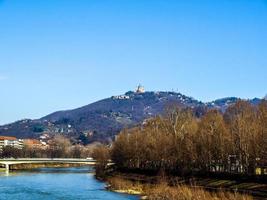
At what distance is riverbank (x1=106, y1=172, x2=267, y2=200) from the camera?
136 feet

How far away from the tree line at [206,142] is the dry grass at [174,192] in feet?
23.1

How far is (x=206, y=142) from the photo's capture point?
205 feet

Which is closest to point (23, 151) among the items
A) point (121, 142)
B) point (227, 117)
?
point (121, 142)

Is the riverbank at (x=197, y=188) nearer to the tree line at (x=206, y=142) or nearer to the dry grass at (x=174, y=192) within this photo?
the dry grass at (x=174, y=192)

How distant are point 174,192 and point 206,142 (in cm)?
1862

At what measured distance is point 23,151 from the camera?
196 meters

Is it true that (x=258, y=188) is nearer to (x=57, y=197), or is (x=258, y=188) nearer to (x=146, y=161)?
(x=57, y=197)

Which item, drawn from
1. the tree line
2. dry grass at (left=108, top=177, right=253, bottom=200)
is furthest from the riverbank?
the tree line

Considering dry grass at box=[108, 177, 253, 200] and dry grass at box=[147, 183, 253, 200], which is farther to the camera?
dry grass at box=[108, 177, 253, 200]

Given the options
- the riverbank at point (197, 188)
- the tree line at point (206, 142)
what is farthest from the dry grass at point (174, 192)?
the tree line at point (206, 142)

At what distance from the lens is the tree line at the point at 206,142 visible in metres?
55.3

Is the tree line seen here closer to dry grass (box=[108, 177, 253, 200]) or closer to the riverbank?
the riverbank

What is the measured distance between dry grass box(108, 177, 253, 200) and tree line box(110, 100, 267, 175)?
7053mm

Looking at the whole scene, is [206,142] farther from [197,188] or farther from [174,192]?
[174,192]
